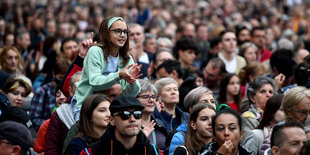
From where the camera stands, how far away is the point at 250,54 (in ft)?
43.7

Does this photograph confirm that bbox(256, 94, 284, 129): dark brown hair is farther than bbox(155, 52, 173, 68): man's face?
No

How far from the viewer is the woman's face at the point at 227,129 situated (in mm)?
6487

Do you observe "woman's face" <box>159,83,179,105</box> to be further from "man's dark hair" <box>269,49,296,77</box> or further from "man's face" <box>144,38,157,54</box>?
"man's face" <box>144,38,157,54</box>

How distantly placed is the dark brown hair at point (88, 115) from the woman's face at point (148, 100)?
1087 mm

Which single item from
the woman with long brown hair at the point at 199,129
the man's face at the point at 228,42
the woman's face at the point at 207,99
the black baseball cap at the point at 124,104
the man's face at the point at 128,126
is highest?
the man's face at the point at 228,42

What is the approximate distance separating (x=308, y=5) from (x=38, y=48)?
14.1m

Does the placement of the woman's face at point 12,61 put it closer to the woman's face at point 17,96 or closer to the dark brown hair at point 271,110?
the woman's face at point 17,96

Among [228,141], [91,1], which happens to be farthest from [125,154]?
[91,1]

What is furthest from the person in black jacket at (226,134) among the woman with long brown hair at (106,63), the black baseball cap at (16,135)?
the black baseball cap at (16,135)

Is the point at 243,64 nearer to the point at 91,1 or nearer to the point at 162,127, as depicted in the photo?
the point at 162,127

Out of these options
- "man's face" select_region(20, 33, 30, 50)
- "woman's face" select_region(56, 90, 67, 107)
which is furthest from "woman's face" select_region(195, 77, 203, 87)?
"man's face" select_region(20, 33, 30, 50)

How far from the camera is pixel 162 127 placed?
8039 millimetres

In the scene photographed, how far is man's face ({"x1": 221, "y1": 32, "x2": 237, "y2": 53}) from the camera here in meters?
12.9

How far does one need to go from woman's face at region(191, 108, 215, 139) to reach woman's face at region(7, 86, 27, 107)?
11.3 ft
